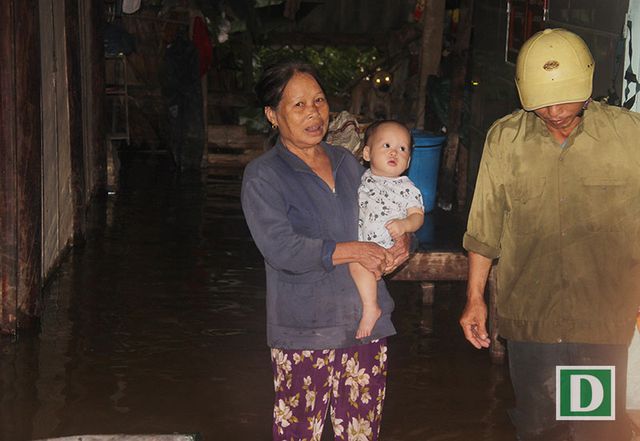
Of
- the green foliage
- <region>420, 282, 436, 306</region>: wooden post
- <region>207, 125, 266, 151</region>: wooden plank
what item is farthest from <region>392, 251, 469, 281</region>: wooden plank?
the green foliage

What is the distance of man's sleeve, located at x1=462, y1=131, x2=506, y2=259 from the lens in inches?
164

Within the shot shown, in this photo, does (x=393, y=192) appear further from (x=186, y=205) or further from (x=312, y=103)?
(x=186, y=205)

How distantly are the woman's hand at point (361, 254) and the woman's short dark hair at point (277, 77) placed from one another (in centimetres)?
62

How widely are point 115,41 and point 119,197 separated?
2.20 metres

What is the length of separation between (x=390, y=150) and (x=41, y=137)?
14.6 feet

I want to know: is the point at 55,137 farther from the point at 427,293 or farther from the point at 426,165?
the point at 427,293

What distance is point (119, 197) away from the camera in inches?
534

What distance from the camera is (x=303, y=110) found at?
4.28 meters

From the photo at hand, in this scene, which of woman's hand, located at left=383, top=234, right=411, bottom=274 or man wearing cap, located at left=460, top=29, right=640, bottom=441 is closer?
man wearing cap, located at left=460, top=29, right=640, bottom=441

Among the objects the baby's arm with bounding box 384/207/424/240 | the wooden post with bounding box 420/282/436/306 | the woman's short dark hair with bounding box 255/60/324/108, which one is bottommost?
the wooden post with bounding box 420/282/436/306

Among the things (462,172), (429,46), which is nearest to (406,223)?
(462,172)

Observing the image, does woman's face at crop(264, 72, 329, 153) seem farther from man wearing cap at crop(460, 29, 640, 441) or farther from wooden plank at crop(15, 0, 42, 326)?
wooden plank at crop(15, 0, 42, 326)

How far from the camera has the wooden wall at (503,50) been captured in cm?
627

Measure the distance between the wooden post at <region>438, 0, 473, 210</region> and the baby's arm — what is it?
7631mm
